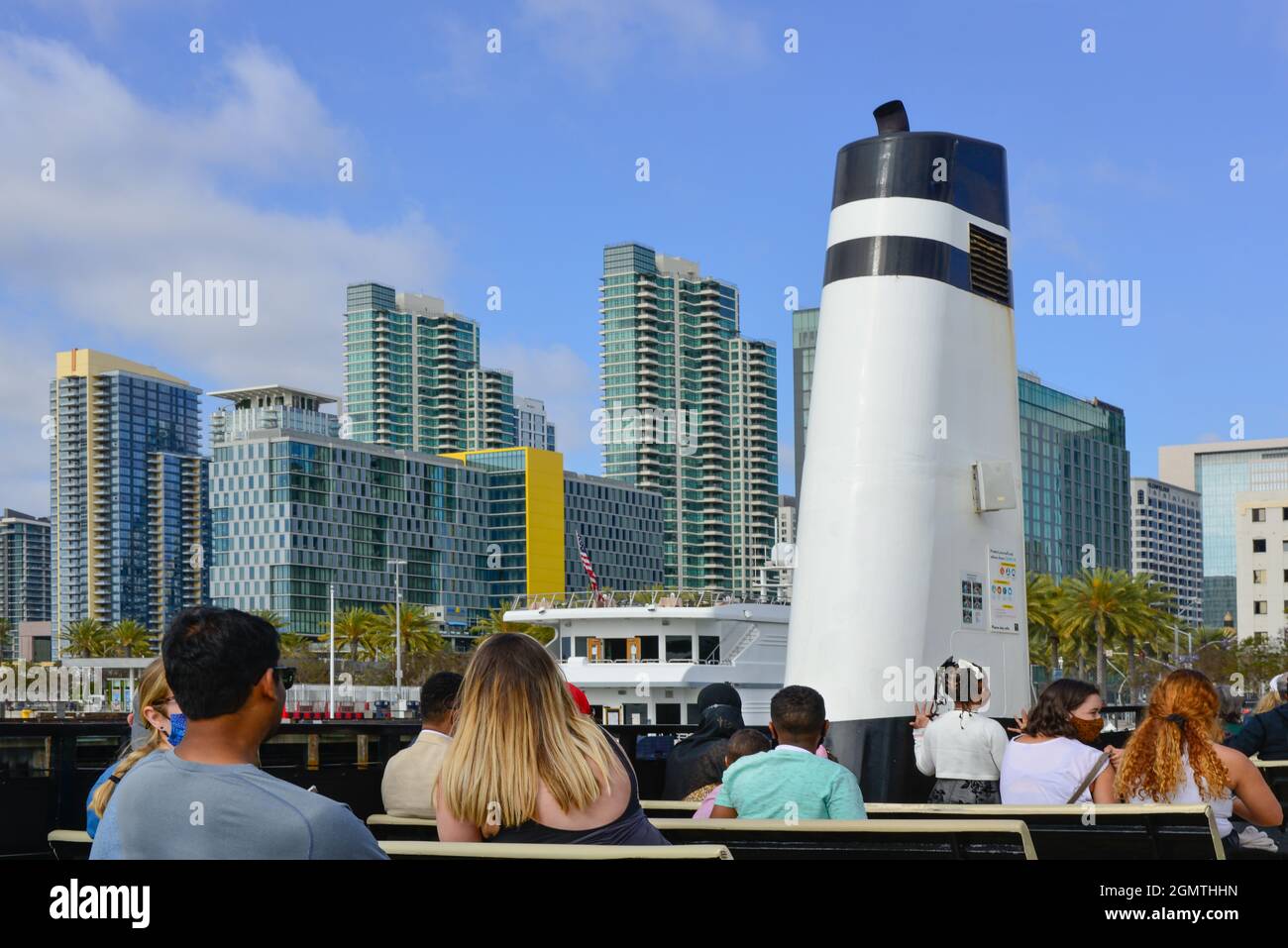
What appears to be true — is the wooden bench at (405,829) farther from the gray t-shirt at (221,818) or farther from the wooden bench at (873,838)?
the gray t-shirt at (221,818)

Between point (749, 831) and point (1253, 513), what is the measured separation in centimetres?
11177

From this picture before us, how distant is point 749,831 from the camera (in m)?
4.83

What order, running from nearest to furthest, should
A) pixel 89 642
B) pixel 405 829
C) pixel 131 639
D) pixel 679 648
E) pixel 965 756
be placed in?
pixel 405 829 → pixel 965 756 → pixel 679 648 → pixel 89 642 → pixel 131 639

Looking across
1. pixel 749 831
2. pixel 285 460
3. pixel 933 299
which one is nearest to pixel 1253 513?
pixel 285 460

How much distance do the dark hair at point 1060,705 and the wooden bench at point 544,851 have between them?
368 centimetres

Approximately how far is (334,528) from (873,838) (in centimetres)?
15479

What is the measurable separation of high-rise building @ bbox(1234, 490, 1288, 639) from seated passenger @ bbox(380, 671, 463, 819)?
107 metres

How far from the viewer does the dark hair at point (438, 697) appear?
21.3ft

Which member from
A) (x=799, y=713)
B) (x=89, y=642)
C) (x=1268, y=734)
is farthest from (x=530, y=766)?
(x=89, y=642)

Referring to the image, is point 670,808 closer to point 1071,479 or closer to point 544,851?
point 544,851

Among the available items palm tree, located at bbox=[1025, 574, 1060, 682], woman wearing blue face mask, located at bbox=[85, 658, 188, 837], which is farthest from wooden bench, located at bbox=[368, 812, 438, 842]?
palm tree, located at bbox=[1025, 574, 1060, 682]

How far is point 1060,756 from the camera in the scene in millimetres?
6734

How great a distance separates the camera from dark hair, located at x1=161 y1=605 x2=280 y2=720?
3.17 meters
